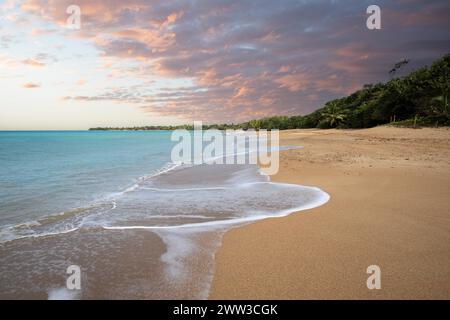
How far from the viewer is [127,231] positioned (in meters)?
5.30

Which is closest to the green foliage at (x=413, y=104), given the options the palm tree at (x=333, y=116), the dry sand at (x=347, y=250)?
the palm tree at (x=333, y=116)

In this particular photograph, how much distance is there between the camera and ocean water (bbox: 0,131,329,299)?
3.41 m

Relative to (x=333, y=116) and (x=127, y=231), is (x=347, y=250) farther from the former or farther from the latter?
(x=333, y=116)

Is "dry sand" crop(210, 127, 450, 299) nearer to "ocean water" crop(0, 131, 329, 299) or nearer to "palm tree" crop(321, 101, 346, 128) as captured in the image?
"ocean water" crop(0, 131, 329, 299)

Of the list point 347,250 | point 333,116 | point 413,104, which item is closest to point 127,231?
point 347,250

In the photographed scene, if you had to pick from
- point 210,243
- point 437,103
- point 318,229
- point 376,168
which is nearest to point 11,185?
point 210,243

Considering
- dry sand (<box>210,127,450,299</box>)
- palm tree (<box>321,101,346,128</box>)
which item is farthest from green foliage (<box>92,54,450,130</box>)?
dry sand (<box>210,127,450,299</box>)

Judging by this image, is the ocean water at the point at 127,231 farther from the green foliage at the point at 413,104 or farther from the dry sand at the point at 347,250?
the green foliage at the point at 413,104

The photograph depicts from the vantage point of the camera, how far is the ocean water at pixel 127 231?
3.41 meters
